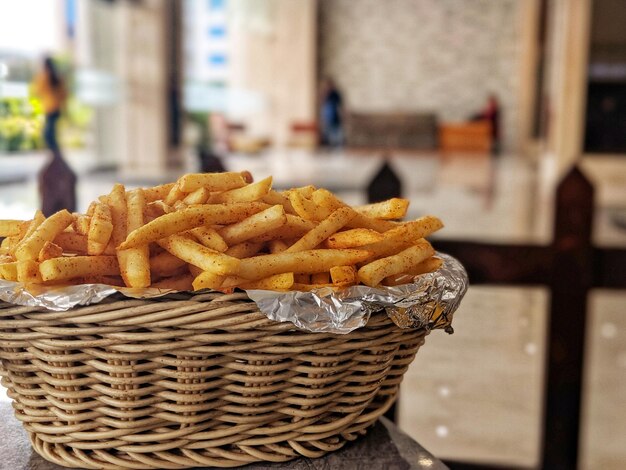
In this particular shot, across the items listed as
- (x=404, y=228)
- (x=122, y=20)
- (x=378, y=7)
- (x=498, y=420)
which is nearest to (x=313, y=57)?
(x=378, y=7)

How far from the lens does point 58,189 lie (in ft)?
8.28

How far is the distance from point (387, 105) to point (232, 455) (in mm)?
20166

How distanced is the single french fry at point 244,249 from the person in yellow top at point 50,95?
7.97 m

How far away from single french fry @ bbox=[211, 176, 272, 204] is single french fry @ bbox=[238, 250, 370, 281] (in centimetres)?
13

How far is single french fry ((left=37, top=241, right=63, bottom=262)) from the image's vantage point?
90 centimetres

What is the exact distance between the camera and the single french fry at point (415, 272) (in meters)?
0.97

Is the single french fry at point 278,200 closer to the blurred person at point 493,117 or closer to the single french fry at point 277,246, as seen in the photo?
Answer: the single french fry at point 277,246

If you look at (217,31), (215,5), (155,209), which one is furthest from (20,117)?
(215,5)

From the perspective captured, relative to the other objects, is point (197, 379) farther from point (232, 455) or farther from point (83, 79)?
point (83, 79)

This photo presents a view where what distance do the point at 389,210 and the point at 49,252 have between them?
0.46m

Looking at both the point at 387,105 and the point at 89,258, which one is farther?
the point at 387,105

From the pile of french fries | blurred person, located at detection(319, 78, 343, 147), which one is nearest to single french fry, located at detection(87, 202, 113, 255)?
the pile of french fries

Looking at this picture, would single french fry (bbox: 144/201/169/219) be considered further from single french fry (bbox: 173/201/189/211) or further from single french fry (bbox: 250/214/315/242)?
single french fry (bbox: 250/214/315/242)

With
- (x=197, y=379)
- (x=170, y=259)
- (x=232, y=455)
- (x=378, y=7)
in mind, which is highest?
(x=378, y=7)
